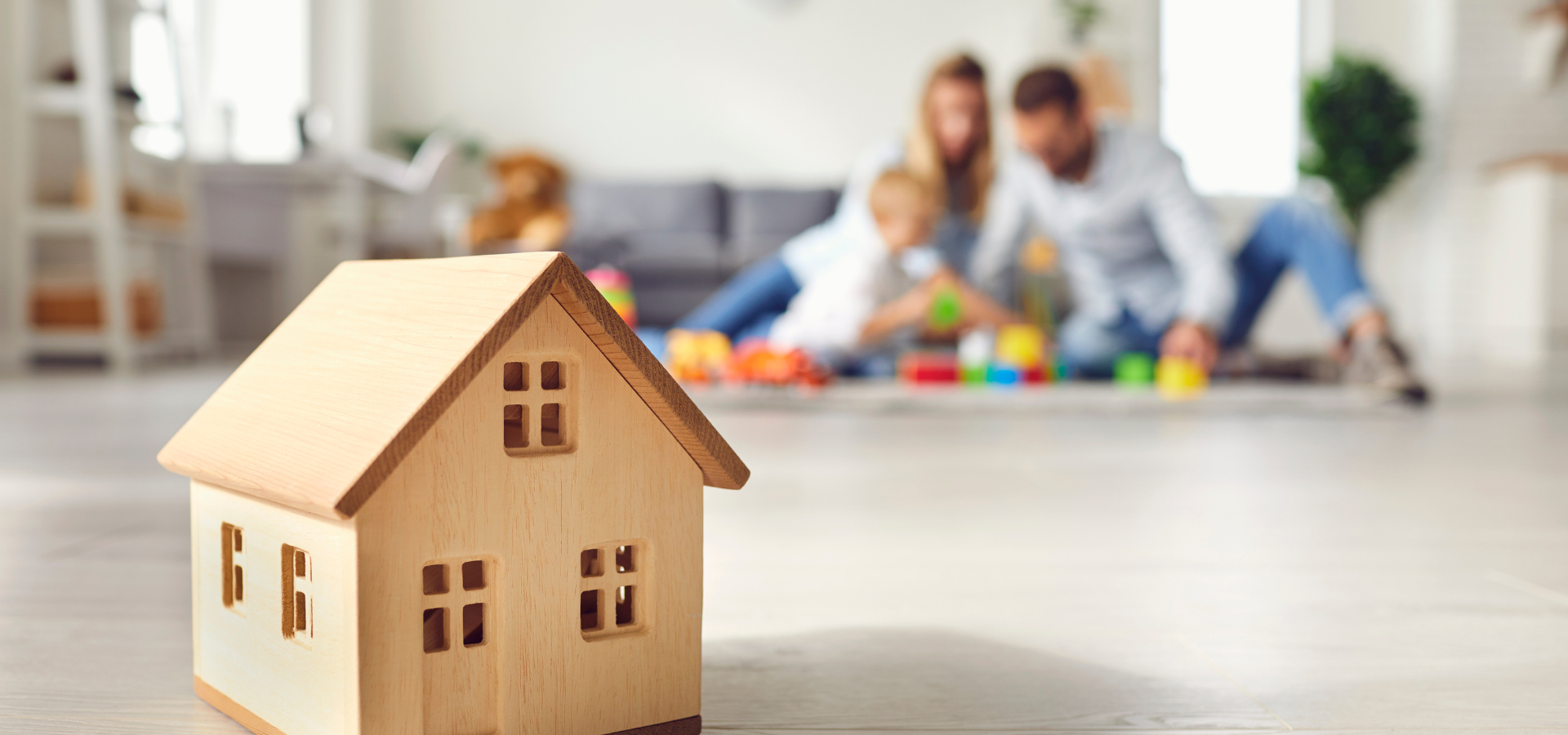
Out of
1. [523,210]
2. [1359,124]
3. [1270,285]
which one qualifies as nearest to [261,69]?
[523,210]

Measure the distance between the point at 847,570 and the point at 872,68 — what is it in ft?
19.5

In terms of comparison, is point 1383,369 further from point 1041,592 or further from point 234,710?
point 234,710

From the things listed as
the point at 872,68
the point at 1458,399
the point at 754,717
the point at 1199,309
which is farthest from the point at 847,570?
the point at 872,68

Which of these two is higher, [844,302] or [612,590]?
[844,302]

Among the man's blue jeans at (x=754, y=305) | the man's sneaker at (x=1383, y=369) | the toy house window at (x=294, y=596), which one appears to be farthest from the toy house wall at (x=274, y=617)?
the man's blue jeans at (x=754, y=305)

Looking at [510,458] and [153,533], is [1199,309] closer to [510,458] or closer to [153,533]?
[153,533]

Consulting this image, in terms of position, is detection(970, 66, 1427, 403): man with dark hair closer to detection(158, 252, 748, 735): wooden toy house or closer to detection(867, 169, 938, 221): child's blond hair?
detection(867, 169, 938, 221): child's blond hair

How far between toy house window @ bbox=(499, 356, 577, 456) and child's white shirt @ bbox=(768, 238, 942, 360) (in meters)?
2.62

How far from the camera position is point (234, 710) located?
1.56 feet

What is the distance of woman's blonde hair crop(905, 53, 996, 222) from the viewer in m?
3.34

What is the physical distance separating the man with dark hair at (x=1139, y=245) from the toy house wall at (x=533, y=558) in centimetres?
260

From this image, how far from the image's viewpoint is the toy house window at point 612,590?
432 millimetres

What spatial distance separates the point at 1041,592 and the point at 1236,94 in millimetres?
6574

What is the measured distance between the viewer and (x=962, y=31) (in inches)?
255
